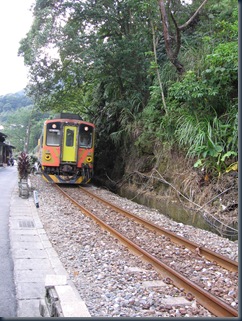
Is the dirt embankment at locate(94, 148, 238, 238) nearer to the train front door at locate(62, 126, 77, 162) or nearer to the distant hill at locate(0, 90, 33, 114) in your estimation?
the train front door at locate(62, 126, 77, 162)

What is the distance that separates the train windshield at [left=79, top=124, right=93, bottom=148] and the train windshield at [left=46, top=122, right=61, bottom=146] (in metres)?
0.98

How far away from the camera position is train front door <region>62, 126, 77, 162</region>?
1451cm

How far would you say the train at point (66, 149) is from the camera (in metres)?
14.4

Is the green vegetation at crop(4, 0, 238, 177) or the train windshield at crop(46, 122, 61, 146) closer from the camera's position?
the green vegetation at crop(4, 0, 238, 177)

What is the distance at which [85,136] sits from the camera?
49.0ft

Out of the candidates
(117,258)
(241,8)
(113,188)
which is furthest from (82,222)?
(113,188)

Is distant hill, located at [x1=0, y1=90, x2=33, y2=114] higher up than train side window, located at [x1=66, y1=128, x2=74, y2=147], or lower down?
higher up

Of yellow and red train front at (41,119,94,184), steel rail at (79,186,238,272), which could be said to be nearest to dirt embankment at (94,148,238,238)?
steel rail at (79,186,238,272)

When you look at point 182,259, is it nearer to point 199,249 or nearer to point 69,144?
point 199,249

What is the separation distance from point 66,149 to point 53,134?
0.84m

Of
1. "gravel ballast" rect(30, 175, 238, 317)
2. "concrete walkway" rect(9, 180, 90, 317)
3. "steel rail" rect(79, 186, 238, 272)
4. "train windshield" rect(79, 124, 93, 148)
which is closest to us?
"concrete walkway" rect(9, 180, 90, 317)

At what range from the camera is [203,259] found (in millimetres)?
5418

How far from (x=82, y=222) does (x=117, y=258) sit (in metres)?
2.73

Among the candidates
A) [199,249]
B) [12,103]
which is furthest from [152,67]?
[12,103]
